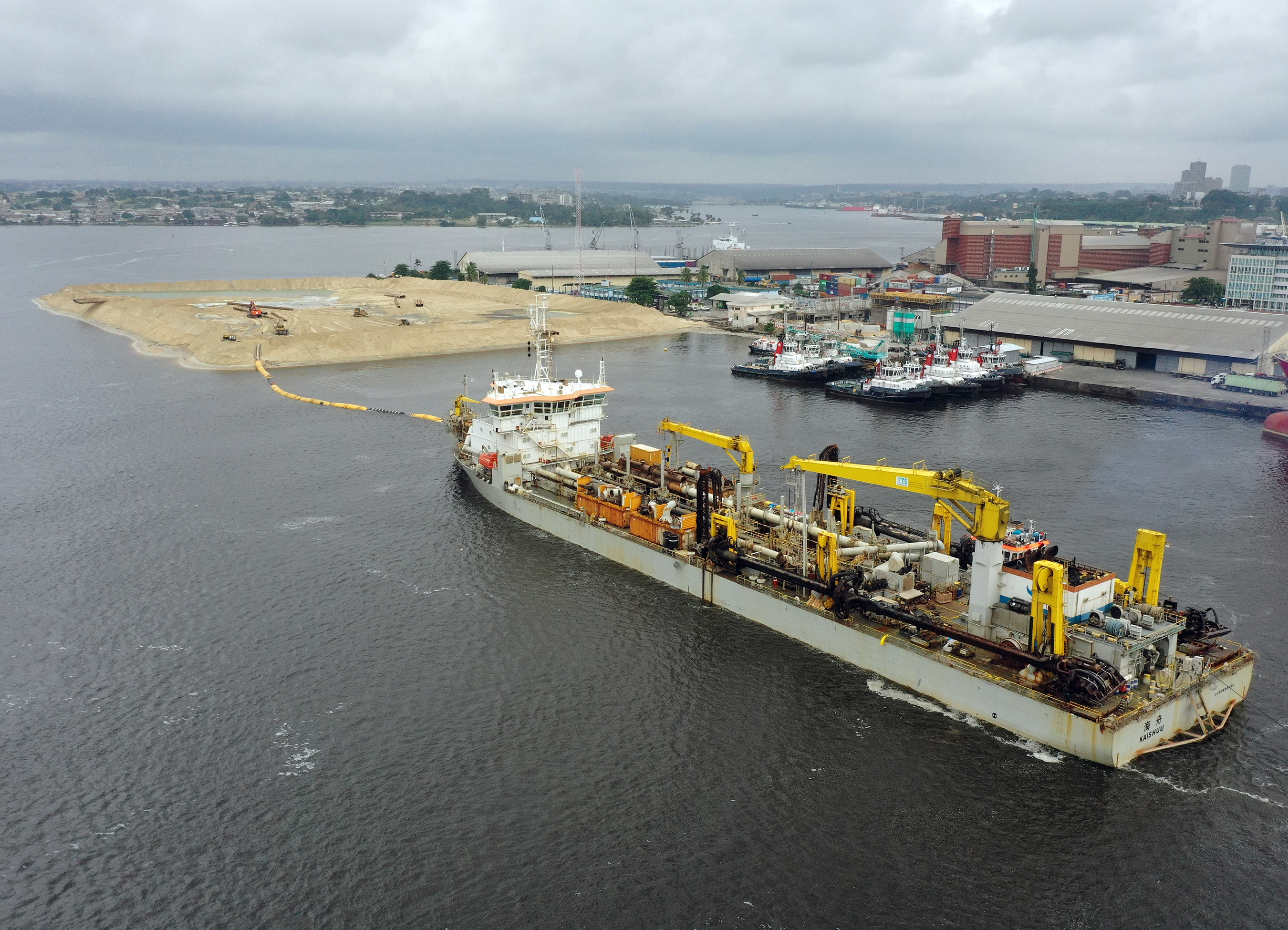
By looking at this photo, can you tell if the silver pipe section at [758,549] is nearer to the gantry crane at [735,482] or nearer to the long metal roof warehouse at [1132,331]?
the gantry crane at [735,482]

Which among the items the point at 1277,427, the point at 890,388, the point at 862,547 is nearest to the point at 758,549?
the point at 862,547

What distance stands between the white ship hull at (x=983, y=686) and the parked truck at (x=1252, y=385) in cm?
4397

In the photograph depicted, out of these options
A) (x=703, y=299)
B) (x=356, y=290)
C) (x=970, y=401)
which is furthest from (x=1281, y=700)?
(x=356, y=290)

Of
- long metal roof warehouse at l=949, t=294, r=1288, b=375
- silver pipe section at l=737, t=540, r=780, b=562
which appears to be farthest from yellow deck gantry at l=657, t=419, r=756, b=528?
long metal roof warehouse at l=949, t=294, r=1288, b=375

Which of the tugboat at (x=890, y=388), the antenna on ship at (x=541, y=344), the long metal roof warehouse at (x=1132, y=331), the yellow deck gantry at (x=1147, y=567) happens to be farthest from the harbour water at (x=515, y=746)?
the long metal roof warehouse at (x=1132, y=331)

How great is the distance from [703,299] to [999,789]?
101517 mm

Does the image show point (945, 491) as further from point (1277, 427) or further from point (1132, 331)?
point (1132, 331)

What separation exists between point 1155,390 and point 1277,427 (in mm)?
11865

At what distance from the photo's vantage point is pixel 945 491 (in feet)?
83.0

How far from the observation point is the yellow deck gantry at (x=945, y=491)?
24.0m

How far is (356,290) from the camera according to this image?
122562mm

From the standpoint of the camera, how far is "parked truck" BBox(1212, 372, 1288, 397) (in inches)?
2334

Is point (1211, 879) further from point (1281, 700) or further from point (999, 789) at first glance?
point (1281, 700)

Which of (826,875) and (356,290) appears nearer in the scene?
(826,875)
